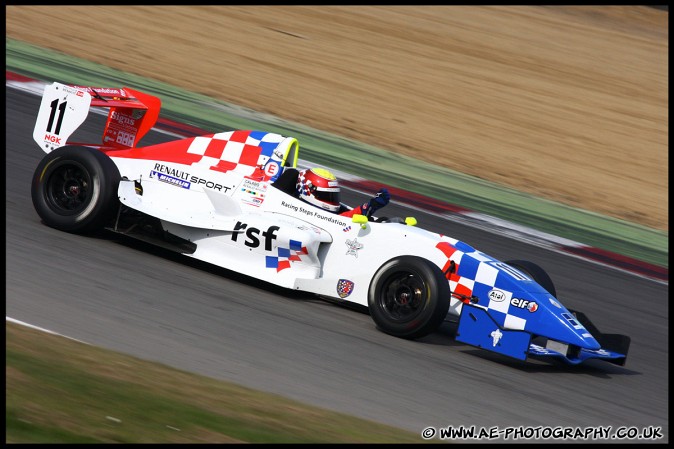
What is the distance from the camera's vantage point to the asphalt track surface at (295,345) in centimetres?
636

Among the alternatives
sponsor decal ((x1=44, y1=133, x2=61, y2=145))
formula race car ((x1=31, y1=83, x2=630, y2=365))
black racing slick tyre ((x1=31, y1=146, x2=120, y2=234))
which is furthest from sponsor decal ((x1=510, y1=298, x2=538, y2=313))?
sponsor decal ((x1=44, y1=133, x2=61, y2=145))

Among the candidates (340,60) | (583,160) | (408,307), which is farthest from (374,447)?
(340,60)

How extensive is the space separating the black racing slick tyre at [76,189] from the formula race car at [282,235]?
10mm

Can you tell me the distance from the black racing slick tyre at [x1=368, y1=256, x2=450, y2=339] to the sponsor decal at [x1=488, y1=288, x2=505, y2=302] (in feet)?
1.43

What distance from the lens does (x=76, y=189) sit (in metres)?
8.74

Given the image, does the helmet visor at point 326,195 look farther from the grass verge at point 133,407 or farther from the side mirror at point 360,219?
the grass verge at point 133,407

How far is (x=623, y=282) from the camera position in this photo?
35.7ft

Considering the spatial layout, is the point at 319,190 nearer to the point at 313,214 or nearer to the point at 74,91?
the point at 313,214

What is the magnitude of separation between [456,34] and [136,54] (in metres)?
9.21

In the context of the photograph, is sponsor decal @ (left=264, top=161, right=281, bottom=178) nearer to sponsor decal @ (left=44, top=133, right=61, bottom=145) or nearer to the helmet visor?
the helmet visor

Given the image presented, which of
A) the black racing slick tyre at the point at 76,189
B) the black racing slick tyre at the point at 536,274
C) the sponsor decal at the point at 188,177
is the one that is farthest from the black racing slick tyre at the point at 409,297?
the black racing slick tyre at the point at 76,189

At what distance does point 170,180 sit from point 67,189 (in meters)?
0.92

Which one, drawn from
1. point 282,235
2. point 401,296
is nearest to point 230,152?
point 282,235

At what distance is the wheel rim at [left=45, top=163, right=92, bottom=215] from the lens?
28.6 feet
